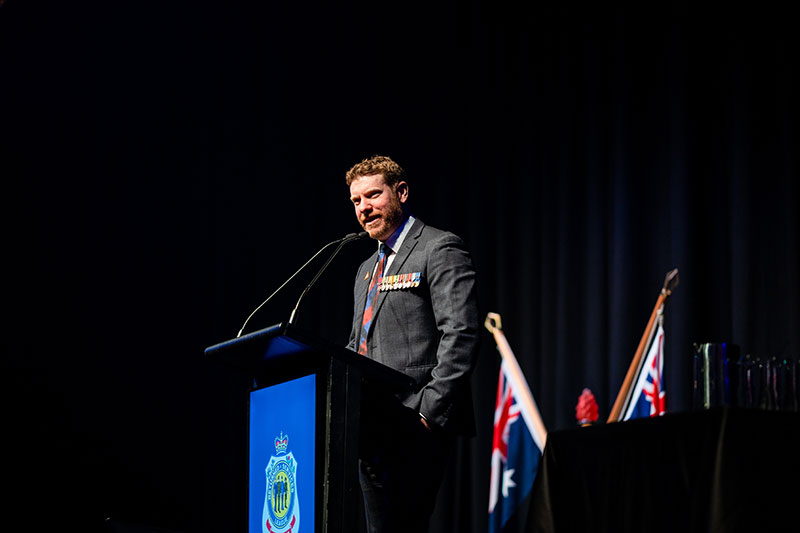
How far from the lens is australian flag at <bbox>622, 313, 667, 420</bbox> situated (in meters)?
4.00

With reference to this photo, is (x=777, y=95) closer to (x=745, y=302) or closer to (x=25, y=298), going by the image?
(x=745, y=302)

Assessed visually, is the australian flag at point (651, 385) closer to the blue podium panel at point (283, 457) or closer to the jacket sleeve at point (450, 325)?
the jacket sleeve at point (450, 325)

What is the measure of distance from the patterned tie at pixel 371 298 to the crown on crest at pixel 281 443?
51 cm

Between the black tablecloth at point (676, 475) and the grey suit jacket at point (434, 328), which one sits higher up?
the grey suit jacket at point (434, 328)

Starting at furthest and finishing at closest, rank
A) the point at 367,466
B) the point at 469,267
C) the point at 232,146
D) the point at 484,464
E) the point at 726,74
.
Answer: the point at 232,146 → the point at 484,464 → the point at 726,74 → the point at 469,267 → the point at 367,466

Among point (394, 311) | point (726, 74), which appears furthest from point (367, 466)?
point (726, 74)

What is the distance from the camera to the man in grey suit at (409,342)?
2072mm

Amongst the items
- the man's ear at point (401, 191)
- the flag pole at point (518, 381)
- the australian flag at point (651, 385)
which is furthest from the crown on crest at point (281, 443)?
the flag pole at point (518, 381)

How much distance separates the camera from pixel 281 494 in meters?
1.97

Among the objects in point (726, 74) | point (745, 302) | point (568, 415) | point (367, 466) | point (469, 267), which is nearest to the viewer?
point (367, 466)

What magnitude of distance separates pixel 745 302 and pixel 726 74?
3.67 feet

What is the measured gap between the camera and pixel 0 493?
4125mm

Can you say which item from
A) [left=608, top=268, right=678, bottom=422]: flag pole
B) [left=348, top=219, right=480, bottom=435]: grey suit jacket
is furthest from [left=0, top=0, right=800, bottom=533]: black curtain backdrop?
[left=348, top=219, right=480, bottom=435]: grey suit jacket

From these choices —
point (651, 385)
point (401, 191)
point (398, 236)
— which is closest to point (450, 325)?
point (398, 236)
